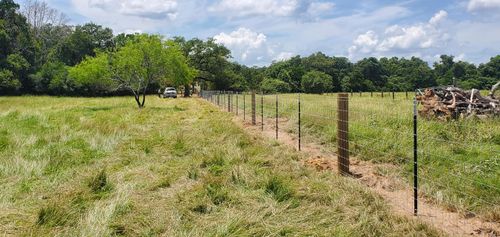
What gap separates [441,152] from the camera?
7.70m

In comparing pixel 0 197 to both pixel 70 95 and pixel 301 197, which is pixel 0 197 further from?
pixel 70 95

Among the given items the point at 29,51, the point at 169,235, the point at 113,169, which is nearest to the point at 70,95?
the point at 29,51

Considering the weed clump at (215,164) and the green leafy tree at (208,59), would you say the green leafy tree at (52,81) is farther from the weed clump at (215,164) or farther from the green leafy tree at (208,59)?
the weed clump at (215,164)

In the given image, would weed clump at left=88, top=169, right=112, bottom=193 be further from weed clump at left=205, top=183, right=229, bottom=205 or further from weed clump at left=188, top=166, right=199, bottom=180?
weed clump at left=205, top=183, right=229, bottom=205

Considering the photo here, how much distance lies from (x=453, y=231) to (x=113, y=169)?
5.39 meters

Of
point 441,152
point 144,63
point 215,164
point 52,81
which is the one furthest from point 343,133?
point 52,81

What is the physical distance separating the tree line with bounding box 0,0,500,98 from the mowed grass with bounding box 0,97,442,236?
22.1m

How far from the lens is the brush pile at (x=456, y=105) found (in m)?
11.2

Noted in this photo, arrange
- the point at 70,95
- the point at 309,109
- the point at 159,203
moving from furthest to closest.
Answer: the point at 70,95 → the point at 309,109 → the point at 159,203

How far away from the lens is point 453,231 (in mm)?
4656

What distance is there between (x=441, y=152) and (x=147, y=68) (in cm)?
2511

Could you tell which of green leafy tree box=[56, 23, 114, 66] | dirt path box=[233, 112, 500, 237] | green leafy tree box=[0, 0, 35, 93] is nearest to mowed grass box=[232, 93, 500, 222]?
dirt path box=[233, 112, 500, 237]

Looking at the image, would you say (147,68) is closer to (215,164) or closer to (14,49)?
(215,164)

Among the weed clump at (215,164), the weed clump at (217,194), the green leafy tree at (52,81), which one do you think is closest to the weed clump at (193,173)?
the weed clump at (215,164)
